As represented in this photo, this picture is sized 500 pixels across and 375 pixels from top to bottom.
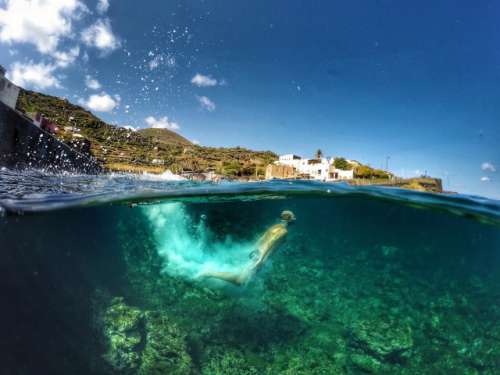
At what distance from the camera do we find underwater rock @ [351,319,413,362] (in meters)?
7.32

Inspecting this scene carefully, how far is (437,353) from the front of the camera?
7.61 meters

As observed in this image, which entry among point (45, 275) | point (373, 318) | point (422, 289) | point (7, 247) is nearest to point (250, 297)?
point (373, 318)

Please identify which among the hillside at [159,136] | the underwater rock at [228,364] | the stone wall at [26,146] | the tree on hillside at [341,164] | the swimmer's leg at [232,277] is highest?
the hillside at [159,136]

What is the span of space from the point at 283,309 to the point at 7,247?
12140 millimetres


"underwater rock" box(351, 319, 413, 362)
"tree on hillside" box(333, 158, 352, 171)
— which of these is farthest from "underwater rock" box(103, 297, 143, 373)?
"tree on hillside" box(333, 158, 352, 171)

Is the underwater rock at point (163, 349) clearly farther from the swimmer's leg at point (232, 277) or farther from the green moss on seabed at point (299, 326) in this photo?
the swimmer's leg at point (232, 277)

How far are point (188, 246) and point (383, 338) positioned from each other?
718 centimetres

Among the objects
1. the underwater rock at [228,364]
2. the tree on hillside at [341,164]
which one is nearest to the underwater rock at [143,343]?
the underwater rock at [228,364]

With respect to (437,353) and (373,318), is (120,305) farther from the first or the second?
(437,353)

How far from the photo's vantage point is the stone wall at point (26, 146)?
428 inches

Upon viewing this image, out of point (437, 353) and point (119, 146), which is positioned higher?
point (119, 146)

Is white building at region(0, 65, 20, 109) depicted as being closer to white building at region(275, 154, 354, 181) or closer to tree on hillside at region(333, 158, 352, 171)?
white building at region(275, 154, 354, 181)

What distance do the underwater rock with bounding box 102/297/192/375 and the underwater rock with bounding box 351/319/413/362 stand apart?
184 inches

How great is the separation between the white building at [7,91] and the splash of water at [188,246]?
10070mm
